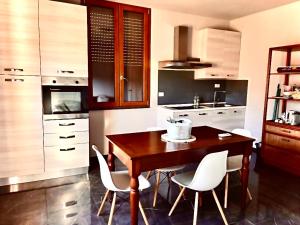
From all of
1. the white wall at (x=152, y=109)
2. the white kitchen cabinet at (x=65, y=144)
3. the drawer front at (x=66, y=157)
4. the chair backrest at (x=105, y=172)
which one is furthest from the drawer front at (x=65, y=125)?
the chair backrest at (x=105, y=172)

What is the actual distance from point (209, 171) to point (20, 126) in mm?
2305

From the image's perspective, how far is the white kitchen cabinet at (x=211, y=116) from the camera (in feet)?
13.2

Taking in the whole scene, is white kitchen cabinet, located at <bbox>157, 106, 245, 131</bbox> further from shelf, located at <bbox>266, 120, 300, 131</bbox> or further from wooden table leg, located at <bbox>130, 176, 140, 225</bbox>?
wooden table leg, located at <bbox>130, 176, 140, 225</bbox>

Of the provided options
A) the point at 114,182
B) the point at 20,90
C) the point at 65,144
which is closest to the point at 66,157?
the point at 65,144

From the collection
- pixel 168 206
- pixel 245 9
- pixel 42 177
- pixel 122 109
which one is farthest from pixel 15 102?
pixel 245 9

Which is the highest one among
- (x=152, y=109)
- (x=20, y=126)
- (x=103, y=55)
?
(x=103, y=55)

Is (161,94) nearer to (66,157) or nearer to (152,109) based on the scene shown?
(152,109)

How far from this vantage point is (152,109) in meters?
4.30

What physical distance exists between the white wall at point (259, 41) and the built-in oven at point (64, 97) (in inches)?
124

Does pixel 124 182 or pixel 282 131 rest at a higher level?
pixel 282 131

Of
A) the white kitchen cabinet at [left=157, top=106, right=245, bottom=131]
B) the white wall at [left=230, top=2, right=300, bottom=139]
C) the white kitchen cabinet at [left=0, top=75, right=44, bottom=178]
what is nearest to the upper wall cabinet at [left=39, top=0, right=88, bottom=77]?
the white kitchen cabinet at [left=0, top=75, right=44, bottom=178]

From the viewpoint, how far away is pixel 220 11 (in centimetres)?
418

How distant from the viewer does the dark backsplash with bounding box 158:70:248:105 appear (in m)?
4.36

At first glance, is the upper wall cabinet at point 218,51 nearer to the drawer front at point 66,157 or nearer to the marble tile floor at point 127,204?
the marble tile floor at point 127,204
